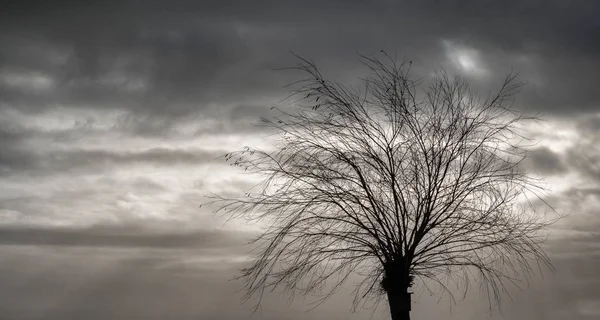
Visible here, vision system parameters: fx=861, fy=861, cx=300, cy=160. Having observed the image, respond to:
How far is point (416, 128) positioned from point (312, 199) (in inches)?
92.0

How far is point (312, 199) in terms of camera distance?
50.8 ft

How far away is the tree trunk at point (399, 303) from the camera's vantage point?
15.5m

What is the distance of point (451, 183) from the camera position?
1576 centimetres

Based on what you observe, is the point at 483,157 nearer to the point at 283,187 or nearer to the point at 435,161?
the point at 435,161

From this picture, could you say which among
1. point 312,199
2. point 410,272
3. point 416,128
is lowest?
point 410,272

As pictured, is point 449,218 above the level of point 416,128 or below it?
below

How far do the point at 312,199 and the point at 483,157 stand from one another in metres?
3.32

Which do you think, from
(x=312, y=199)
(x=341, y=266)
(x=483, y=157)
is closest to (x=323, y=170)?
(x=312, y=199)

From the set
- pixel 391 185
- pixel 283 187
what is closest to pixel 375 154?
pixel 391 185

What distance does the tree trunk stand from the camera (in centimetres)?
1548

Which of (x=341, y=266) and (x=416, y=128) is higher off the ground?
(x=416, y=128)

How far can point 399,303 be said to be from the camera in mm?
15547

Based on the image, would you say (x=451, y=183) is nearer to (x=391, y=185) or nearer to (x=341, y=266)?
(x=391, y=185)

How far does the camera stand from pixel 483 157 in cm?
1600
